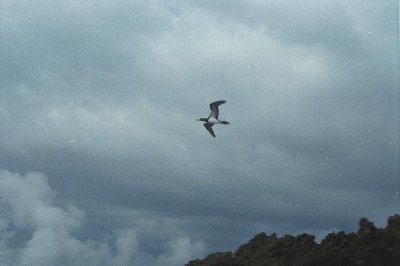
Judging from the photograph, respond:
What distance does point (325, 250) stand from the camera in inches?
1929

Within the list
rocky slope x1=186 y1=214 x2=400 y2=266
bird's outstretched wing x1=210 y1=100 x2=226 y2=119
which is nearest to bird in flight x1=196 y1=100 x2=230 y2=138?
bird's outstretched wing x1=210 y1=100 x2=226 y2=119

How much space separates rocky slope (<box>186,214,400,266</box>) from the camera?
1859 inches

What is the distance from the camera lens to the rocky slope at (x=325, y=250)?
155 ft

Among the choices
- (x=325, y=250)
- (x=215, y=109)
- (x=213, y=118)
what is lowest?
(x=325, y=250)

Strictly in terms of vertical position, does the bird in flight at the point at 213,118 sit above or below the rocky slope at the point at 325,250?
above

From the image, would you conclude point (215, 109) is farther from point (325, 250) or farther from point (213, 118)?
point (325, 250)

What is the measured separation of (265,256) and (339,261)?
7.42m

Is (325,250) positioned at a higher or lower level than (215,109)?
lower

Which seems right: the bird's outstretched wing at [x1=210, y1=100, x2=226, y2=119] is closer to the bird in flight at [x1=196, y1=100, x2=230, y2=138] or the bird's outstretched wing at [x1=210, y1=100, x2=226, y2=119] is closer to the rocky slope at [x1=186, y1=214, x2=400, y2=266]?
the bird in flight at [x1=196, y1=100, x2=230, y2=138]

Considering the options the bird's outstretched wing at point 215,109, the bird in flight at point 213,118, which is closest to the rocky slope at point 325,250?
the bird in flight at point 213,118

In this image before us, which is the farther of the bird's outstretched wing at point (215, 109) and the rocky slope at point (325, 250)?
the bird's outstretched wing at point (215, 109)

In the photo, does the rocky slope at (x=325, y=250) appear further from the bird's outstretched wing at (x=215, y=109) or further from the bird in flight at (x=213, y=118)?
the bird's outstretched wing at (x=215, y=109)

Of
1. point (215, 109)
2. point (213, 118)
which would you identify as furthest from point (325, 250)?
point (215, 109)

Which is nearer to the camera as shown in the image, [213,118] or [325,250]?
[325,250]
